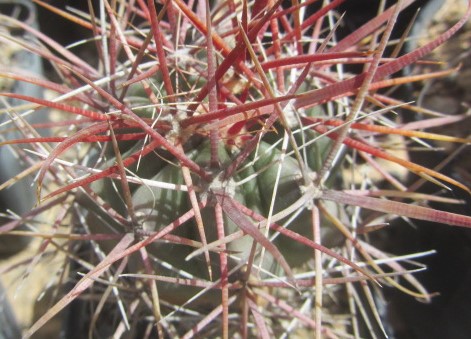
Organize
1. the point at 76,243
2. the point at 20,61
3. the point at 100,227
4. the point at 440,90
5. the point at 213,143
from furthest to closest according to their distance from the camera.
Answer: the point at 20,61
the point at 440,90
the point at 76,243
the point at 100,227
the point at 213,143

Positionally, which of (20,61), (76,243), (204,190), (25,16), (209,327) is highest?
(25,16)

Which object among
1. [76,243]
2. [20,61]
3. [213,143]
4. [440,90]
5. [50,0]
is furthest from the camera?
[50,0]

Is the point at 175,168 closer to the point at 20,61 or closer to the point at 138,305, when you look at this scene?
the point at 138,305

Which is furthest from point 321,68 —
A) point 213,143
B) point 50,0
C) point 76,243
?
point 50,0

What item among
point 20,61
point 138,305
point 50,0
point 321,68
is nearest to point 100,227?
point 138,305

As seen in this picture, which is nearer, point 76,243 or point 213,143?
point 213,143

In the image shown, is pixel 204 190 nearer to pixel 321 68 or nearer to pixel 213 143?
pixel 213 143

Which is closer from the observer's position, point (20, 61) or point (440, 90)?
point (440, 90)

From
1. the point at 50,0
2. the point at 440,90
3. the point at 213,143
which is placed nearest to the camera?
the point at 213,143

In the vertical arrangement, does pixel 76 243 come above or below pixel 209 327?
above
